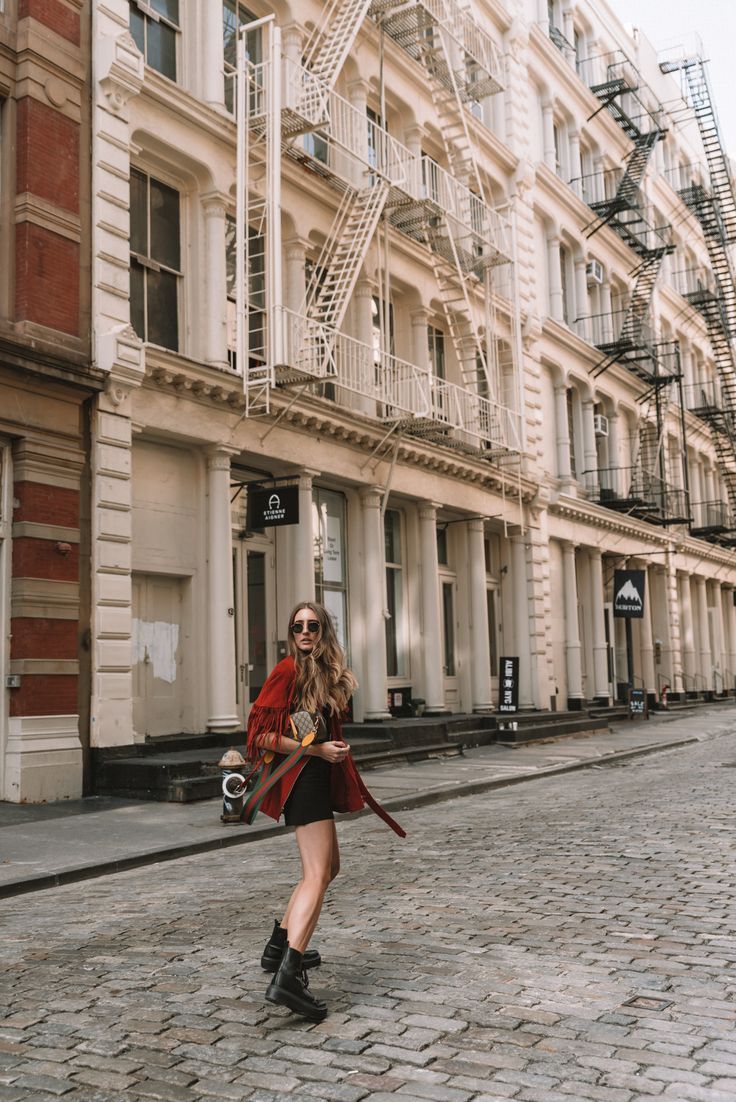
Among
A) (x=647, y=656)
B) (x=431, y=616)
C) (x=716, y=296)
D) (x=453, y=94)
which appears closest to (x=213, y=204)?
(x=453, y=94)

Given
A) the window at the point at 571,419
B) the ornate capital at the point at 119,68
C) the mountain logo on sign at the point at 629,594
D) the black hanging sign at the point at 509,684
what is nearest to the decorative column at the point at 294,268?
the ornate capital at the point at 119,68

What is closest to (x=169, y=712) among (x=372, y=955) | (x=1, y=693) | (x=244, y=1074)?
(x=1, y=693)

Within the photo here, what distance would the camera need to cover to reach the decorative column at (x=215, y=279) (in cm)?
1692

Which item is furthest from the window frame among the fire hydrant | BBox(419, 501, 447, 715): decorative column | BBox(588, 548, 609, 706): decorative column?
BBox(588, 548, 609, 706): decorative column

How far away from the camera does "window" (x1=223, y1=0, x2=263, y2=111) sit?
59.6 feet

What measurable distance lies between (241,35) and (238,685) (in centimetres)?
1050

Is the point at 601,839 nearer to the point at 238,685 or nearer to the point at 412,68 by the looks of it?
the point at 238,685

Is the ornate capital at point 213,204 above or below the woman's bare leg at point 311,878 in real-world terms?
above

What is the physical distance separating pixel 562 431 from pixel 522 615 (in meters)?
5.94

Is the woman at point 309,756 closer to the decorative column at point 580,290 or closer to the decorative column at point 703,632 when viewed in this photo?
the decorative column at point 580,290

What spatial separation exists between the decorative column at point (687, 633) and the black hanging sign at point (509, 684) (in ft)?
59.9

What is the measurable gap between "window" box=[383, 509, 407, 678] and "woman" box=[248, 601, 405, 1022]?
17.3 m

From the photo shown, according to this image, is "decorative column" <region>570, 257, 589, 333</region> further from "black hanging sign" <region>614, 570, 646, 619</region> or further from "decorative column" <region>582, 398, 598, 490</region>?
"black hanging sign" <region>614, 570, 646, 619</region>

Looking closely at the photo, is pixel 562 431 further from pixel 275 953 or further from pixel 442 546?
pixel 275 953
